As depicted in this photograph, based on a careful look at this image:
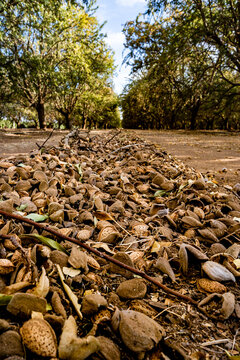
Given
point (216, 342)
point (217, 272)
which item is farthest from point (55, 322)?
point (217, 272)

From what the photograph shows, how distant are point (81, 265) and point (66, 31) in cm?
1011

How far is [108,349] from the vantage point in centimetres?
49

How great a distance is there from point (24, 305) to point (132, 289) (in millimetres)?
324

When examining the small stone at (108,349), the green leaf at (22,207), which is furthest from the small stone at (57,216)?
the small stone at (108,349)

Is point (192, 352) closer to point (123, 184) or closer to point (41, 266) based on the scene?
point (41, 266)

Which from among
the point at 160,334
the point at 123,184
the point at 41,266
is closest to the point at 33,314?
the point at 41,266

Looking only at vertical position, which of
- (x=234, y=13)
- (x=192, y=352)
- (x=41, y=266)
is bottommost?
(x=192, y=352)

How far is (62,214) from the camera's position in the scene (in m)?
1.07

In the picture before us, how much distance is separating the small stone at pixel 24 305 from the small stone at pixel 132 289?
0.25 metres

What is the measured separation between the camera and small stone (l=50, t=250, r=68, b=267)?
0.75 m

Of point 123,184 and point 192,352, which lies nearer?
point 192,352

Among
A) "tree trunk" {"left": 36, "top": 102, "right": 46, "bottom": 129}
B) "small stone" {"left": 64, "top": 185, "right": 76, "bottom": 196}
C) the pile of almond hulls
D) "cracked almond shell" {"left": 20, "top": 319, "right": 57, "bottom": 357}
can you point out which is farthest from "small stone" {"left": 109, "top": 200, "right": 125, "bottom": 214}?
"tree trunk" {"left": 36, "top": 102, "right": 46, "bottom": 129}

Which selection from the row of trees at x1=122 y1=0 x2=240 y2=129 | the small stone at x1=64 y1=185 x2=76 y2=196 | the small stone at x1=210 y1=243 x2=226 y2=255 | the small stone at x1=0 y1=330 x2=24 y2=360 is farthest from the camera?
the row of trees at x1=122 y1=0 x2=240 y2=129

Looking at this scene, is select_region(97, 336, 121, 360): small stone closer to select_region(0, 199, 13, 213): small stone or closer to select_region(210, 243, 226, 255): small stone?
select_region(210, 243, 226, 255): small stone
